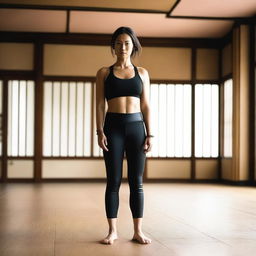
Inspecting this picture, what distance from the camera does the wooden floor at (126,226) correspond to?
248cm

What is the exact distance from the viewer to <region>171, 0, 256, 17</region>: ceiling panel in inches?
254

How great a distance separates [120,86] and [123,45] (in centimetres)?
24

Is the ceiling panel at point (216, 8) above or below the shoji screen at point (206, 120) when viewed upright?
above

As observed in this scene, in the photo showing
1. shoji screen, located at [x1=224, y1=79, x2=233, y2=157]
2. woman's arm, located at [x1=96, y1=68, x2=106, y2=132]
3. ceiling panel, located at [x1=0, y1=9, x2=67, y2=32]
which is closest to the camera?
woman's arm, located at [x1=96, y1=68, x2=106, y2=132]

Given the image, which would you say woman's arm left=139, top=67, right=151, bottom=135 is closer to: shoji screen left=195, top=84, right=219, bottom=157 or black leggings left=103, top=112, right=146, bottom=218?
black leggings left=103, top=112, right=146, bottom=218

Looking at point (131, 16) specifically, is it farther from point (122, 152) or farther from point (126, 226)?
point (122, 152)

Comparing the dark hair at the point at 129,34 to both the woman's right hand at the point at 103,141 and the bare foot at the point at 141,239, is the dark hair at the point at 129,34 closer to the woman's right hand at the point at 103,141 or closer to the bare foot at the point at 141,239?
the woman's right hand at the point at 103,141

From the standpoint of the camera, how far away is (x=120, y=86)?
2.70 meters

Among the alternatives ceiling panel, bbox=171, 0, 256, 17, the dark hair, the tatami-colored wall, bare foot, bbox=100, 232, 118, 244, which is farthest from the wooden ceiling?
bare foot, bbox=100, 232, 118, 244

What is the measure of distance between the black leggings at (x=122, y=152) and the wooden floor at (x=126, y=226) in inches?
9.3

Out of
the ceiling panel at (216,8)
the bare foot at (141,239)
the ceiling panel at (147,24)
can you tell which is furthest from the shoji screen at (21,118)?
the bare foot at (141,239)

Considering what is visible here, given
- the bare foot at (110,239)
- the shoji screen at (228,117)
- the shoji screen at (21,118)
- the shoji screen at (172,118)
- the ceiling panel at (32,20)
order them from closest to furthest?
the bare foot at (110,239), the ceiling panel at (32,20), the shoji screen at (228,117), the shoji screen at (21,118), the shoji screen at (172,118)

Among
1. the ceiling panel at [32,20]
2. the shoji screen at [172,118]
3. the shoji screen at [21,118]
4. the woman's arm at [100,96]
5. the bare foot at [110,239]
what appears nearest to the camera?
the bare foot at [110,239]

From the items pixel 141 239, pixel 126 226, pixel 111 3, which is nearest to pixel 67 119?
pixel 111 3
